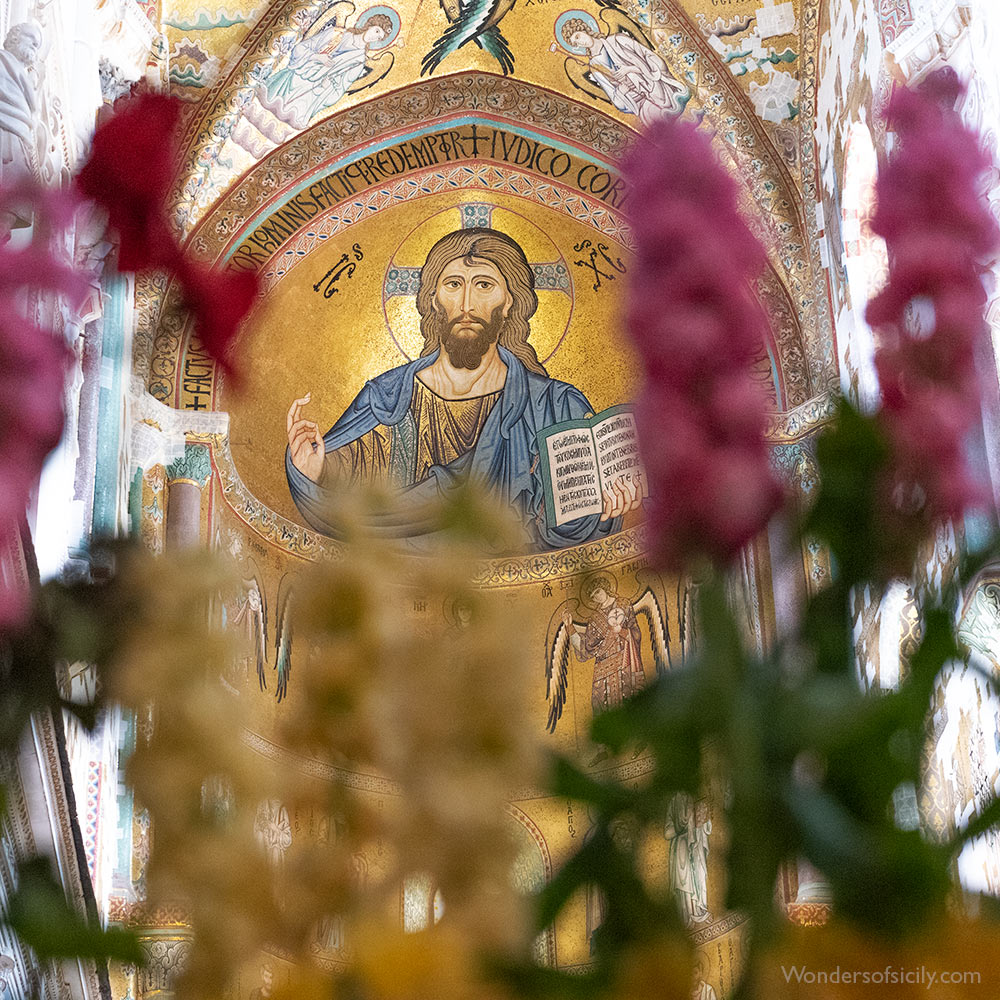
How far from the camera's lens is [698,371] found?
0.54 metres

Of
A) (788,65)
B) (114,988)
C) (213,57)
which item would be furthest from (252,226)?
(114,988)

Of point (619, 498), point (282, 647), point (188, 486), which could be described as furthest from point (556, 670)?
point (188, 486)

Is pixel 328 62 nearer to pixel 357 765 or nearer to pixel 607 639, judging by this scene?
pixel 607 639

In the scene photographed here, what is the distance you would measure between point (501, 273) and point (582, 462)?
1652 mm

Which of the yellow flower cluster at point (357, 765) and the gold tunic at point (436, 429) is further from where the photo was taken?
the gold tunic at point (436, 429)

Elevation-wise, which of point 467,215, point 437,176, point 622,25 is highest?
point 622,25

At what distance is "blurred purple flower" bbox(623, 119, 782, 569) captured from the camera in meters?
0.52

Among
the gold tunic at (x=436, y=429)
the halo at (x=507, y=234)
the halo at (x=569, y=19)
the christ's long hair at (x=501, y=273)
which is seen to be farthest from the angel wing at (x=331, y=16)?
the gold tunic at (x=436, y=429)

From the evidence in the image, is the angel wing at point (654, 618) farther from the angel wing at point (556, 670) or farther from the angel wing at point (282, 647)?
the angel wing at point (282, 647)

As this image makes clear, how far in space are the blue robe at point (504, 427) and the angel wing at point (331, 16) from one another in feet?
8.59

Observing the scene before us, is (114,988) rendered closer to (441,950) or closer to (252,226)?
(252,226)

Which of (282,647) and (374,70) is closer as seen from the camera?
(374,70)

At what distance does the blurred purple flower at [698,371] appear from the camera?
522 millimetres

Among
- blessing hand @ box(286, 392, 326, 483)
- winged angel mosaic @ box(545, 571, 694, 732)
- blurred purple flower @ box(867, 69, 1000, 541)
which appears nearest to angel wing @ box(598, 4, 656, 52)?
blessing hand @ box(286, 392, 326, 483)
